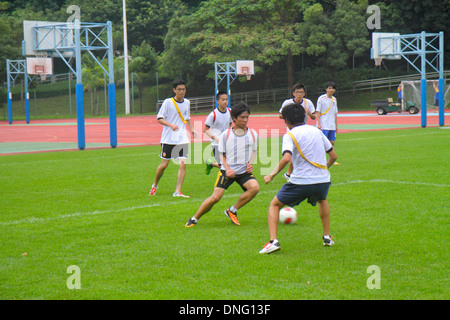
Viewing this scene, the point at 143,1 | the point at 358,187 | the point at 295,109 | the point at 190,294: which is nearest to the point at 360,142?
the point at 358,187

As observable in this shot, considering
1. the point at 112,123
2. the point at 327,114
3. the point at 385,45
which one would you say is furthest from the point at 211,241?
the point at 385,45

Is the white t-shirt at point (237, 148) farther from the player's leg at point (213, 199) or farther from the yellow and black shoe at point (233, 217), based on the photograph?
the yellow and black shoe at point (233, 217)

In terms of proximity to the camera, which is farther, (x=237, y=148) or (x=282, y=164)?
(x=237, y=148)

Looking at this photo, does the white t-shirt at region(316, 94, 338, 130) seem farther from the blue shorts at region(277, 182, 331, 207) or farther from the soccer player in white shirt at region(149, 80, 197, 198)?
the blue shorts at region(277, 182, 331, 207)

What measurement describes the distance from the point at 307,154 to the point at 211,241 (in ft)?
5.37

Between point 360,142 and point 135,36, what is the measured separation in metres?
45.9

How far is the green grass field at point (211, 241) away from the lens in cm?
529

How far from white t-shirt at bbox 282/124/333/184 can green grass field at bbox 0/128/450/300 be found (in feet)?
2.74

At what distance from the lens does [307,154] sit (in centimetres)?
636

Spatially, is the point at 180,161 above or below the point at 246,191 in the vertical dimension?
above

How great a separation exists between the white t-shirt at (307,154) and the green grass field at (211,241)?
0.83 meters

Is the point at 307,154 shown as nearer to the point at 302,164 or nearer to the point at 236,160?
the point at 302,164

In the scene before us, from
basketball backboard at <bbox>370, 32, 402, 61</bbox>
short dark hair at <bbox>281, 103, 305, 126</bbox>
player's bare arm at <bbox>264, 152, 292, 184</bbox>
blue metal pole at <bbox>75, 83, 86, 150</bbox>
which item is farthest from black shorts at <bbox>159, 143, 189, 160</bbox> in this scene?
basketball backboard at <bbox>370, 32, 402, 61</bbox>
